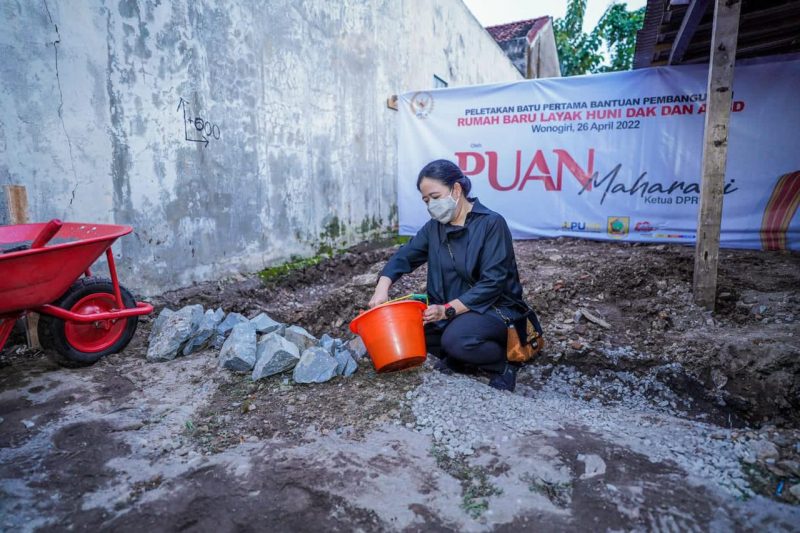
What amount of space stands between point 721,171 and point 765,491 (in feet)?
9.26

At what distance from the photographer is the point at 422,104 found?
7.29m

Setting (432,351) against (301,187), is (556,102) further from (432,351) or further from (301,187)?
(432,351)

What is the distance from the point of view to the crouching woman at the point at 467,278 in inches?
108

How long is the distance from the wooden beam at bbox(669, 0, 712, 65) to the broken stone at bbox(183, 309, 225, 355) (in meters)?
4.59

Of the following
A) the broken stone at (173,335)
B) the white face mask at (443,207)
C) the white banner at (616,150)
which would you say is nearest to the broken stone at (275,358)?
the broken stone at (173,335)

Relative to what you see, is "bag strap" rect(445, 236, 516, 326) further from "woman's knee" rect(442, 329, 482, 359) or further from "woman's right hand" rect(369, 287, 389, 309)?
"woman's right hand" rect(369, 287, 389, 309)

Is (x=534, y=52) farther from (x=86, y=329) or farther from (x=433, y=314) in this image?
(x=86, y=329)

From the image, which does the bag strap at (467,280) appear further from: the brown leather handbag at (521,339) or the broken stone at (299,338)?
the broken stone at (299,338)

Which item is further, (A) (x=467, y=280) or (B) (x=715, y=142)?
(B) (x=715, y=142)

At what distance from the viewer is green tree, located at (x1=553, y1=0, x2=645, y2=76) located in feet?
56.2

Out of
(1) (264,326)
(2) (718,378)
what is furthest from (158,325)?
(2) (718,378)

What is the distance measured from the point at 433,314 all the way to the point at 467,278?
1.17 feet

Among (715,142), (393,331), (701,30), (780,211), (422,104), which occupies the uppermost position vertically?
(701,30)

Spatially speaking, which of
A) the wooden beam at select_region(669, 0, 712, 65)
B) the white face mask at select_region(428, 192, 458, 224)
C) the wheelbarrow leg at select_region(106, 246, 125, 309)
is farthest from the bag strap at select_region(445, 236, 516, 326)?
the wooden beam at select_region(669, 0, 712, 65)
